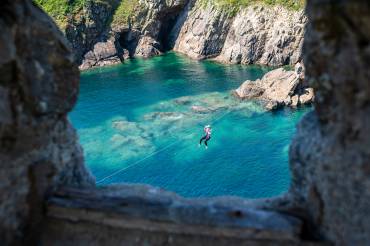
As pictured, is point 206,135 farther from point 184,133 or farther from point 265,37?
point 265,37

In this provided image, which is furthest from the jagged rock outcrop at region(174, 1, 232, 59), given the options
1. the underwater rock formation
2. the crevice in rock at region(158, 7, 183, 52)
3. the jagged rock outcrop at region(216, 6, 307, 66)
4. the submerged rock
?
the underwater rock formation

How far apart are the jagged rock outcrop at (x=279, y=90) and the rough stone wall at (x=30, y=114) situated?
35759 millimetres

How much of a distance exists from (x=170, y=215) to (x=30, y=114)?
3.35 meters

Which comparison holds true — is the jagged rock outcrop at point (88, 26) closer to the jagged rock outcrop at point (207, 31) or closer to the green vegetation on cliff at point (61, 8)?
the green vegetation on cliff at point (61, 8)

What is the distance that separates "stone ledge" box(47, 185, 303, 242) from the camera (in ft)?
24.2

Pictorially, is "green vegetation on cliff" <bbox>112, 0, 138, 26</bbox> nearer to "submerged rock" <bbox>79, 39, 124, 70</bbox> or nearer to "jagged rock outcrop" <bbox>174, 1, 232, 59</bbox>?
"submerged rock" <bbox>79, 39, 124, 70</bbox>

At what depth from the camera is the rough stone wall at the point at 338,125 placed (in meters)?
5.73

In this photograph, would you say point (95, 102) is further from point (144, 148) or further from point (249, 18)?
point (249, 18)

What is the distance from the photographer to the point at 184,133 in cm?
3878

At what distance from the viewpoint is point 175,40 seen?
71.1m

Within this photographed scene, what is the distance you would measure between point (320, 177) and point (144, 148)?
99.5ft

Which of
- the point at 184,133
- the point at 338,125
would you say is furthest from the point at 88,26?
the point at 338,125

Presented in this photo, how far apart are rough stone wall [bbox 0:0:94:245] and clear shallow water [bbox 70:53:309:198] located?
20991 mm

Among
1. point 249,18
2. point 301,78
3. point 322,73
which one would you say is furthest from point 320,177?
point 249,18
